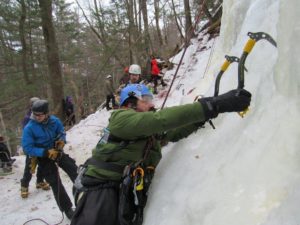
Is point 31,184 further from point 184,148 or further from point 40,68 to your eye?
point 40,68

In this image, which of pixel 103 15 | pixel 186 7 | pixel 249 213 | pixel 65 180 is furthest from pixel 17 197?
pixel 103 15

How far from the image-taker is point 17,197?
6.55 metres

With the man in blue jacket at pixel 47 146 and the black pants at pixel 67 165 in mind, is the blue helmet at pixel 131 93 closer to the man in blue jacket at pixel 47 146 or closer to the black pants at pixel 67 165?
the man in blue jacket at pixel 47 146

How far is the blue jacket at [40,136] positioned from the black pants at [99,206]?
95.3 inches

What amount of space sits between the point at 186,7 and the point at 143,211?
41.6 ft

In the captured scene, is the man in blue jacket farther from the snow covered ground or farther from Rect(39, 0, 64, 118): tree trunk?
Rect(39, 0, 64, 118): tree trunk

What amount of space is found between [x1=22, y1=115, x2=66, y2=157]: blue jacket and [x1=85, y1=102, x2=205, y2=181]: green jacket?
2421 mm

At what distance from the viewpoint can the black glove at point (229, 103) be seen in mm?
2152

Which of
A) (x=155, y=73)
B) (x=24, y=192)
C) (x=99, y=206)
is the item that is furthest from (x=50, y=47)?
(x=99, y=206)

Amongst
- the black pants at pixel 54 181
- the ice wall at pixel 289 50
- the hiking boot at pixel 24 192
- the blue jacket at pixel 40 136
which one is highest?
the ice wall at pixel 289 50

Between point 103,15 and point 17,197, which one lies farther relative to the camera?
point 103,15

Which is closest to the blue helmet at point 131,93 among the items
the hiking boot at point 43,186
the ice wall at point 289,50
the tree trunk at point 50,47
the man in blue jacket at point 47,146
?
the ice wall at point 289,50

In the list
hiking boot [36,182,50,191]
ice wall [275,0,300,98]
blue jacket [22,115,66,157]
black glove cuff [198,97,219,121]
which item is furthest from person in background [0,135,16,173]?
ice wall [275,0,300,98]

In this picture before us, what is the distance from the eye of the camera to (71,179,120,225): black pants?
2590 mm
